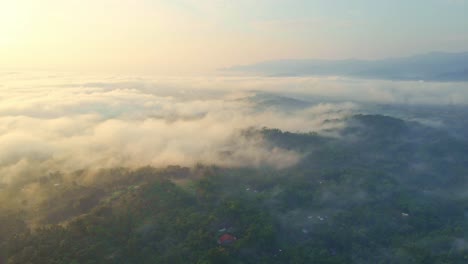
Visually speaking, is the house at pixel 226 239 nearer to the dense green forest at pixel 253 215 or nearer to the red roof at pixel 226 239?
the red roof at pixel 226 239

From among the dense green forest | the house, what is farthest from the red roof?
the dense green forest

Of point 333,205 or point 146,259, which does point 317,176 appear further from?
point 146,259

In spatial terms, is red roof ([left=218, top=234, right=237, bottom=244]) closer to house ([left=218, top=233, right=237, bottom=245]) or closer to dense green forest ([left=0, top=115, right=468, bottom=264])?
house ([left=218, top=233, right=237, bottom=245])

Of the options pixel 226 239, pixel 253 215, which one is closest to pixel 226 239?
pixel 226 239

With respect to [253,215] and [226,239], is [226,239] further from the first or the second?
[253,215]

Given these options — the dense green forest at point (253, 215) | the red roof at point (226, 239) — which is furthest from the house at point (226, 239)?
the dense green forest at point (253, 215)
